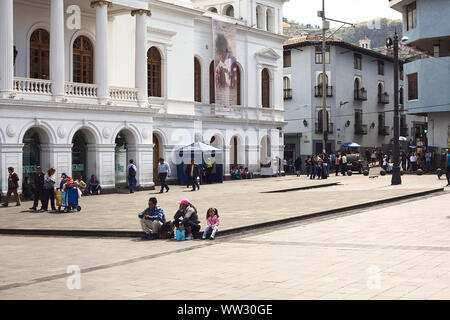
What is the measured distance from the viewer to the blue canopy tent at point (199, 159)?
3747 centimetres

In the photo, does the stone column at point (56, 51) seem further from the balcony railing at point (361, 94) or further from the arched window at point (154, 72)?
the balcony railing at point (361, 94)

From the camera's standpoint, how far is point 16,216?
2067 cm

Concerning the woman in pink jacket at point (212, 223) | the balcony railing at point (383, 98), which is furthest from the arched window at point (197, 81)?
the balcony railing at point (383, 98)

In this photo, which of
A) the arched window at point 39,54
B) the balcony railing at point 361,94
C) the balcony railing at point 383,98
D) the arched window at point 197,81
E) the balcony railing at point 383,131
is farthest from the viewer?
the balcony railing at point 383,98

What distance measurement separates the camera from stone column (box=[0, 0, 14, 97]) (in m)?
27.3

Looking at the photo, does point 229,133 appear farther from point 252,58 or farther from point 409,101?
point 409,101

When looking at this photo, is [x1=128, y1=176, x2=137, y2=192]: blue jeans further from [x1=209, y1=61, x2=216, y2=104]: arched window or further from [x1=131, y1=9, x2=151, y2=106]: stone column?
[x1=209, y1=61, x2=216, y2=104]: arched window

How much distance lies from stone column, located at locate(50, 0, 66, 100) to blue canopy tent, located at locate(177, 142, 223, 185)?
32.6ft

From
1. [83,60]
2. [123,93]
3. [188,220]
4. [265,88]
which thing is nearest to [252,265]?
[188,220]

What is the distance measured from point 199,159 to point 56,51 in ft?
40.8

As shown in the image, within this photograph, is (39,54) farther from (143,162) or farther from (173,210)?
(173,210)

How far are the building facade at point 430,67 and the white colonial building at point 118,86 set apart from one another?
10.7 metres

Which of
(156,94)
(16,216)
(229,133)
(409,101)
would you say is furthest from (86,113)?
(409,101)
